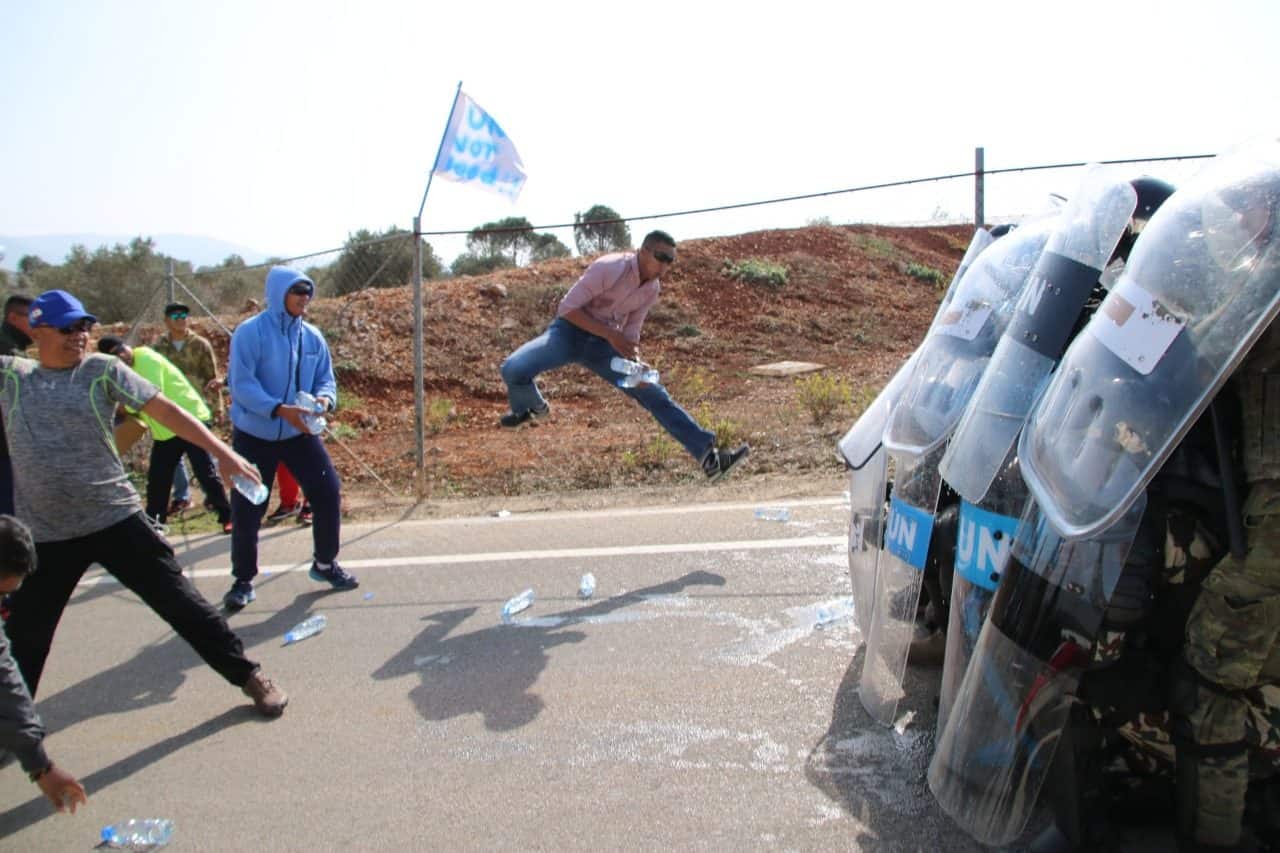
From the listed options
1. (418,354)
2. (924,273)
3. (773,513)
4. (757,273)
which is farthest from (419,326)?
(924,273)

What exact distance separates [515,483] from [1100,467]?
6.47 metres

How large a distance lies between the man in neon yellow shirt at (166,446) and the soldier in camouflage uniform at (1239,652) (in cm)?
612

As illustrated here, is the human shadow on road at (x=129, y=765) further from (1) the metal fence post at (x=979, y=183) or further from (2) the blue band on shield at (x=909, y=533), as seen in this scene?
(1) the metal fence post at (x=979, y=183)

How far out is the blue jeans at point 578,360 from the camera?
6.55 m

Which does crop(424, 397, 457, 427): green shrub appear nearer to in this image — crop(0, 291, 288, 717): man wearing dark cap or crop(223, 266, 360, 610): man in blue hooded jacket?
crop(223, 266, 360, 610): man in blue hooded jacket

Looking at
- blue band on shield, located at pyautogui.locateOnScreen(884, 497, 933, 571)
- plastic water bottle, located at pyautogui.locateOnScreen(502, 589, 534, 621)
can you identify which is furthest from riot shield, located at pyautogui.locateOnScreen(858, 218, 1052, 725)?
plastic water bottle, located at pyautogui.locateOnScreen(502, 589, 534, 621)

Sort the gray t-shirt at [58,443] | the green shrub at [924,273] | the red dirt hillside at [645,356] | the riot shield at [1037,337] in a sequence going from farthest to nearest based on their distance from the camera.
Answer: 1. the green shrub at [924,273]
2. the red dirt hillside at [645,356]
3. the gray t-shirt at [58,443]
4. the riot shield at [1037,337]

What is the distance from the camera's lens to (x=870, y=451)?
3.37 m

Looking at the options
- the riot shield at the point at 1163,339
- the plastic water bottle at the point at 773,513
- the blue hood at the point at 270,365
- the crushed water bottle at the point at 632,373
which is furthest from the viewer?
the crushed water bottle at the point at 632,373

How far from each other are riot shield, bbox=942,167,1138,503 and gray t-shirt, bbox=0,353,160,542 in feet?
10.0

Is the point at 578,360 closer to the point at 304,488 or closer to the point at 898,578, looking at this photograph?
the point at 304,488

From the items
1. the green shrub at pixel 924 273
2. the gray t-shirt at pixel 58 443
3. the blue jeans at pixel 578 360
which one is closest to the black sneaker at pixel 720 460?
the blue jeans at pixel 578 360

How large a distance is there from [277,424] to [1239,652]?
4.56 m

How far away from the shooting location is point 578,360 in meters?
6.64
